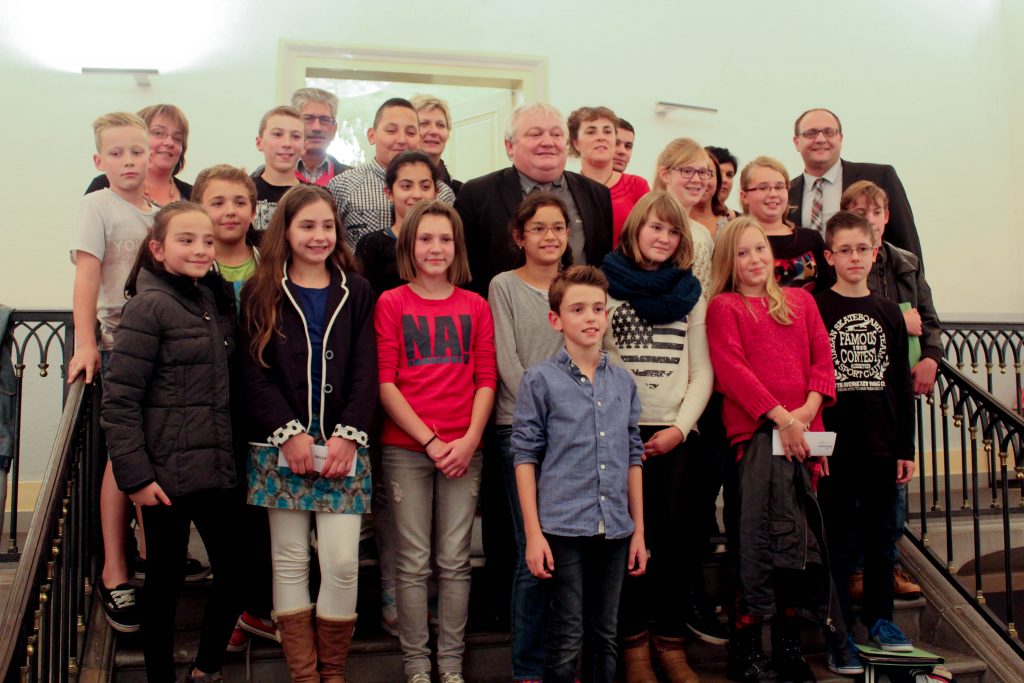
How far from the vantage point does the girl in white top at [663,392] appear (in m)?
2.66

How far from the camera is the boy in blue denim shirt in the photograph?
2373mm

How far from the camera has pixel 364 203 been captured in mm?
3221

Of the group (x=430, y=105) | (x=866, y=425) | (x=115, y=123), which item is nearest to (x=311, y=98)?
(x=430, y=105)

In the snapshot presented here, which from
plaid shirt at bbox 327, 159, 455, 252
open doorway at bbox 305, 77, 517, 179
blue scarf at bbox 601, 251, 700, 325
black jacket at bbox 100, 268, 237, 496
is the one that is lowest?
black jacket at bbox 100, 268, 237, 496

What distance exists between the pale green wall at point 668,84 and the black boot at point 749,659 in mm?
4157

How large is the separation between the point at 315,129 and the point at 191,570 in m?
1.97

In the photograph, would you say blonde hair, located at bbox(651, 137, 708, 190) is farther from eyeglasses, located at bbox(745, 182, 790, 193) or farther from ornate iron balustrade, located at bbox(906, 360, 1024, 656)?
ornate iron balustrade, located at bbox(906, 360, 1024, 656)

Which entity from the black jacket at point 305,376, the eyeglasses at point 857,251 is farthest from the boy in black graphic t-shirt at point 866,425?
the black jacket at point 305,376

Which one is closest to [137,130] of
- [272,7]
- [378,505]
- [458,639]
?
[378,505]

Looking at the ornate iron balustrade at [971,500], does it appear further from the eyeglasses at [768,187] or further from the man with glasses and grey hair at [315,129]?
the man with glasses and grey hair at [315,129]

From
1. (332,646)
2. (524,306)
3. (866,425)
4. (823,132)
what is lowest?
(332,646)

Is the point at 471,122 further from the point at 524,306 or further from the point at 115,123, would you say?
the point at 524,306

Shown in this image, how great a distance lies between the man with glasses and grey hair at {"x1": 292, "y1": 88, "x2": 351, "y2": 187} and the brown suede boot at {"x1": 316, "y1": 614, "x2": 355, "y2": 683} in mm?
2076

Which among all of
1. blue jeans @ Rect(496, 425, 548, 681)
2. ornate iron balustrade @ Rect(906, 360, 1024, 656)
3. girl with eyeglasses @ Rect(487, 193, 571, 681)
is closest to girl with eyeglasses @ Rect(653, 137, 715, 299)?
girl with eyeglasses @ Rect(487, 193, 571, 681)
